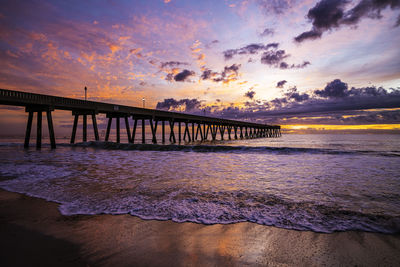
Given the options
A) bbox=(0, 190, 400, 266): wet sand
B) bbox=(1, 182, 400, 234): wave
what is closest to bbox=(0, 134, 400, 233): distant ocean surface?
bbox=(1, 182, 400, 234): wave

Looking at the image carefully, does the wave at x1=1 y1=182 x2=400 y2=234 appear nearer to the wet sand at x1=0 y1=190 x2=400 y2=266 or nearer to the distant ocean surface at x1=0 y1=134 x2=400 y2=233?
the distant ocean surface at x1=0 y1=134 x2=400 y2=233

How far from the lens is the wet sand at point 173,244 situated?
190 centimetres

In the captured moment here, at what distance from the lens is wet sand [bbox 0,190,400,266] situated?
1901 millimetres

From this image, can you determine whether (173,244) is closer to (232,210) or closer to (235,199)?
(232,210)

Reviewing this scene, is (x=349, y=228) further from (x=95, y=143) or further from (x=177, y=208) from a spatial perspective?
(x=95, y=143)

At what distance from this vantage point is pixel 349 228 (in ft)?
8.91

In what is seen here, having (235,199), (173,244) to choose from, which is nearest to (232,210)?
(235,199)

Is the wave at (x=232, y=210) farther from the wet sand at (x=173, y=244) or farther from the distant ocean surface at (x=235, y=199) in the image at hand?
the wet sand at (x=173, y=244)

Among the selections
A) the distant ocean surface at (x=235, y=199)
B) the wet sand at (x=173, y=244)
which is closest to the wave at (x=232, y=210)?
the distant ocean surface at (x=235, y=199)

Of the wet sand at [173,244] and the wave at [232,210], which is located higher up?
the wet sand at [173,244]

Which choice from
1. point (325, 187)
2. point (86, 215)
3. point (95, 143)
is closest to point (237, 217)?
point (86, 215)

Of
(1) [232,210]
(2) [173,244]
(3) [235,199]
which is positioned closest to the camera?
(2) [173,244]

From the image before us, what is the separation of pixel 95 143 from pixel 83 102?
16.8 feet

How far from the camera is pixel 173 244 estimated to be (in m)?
2.24
